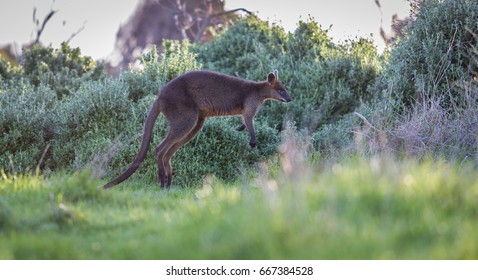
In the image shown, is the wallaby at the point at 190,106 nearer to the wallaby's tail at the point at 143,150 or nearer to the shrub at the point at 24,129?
the wallaby's tail at the point at 143,150

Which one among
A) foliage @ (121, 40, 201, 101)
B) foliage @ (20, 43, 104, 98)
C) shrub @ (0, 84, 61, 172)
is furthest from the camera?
foliage @ (20, 43, 104, 98)

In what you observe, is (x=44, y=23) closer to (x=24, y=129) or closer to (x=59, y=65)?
(x=59, y=65)

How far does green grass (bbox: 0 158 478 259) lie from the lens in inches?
155

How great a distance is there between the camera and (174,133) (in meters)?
8.47

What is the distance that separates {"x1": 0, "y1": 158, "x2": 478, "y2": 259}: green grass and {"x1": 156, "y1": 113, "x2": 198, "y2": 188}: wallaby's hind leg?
269 centimetres

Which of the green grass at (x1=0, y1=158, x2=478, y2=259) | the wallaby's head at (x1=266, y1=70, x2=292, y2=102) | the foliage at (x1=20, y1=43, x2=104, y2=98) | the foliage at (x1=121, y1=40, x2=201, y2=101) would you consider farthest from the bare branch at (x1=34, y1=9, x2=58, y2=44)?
the green grass at (x1=0, y1=158, x2=478, y2=259)

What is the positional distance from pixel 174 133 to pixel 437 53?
502 cm

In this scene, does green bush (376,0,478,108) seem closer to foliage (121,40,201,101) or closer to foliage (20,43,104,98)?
foliage (121,40,201,101)

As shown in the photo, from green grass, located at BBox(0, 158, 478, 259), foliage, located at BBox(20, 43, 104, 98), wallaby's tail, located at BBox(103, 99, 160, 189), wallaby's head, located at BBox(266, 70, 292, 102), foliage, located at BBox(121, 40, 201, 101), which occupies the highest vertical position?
foliage, located at BBox(20, 43, 104, 98)

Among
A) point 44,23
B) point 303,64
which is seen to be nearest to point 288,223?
point 303,64

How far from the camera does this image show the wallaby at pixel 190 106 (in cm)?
843

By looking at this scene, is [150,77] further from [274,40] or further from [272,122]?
[274,40]

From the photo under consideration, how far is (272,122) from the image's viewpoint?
41.4 feet
